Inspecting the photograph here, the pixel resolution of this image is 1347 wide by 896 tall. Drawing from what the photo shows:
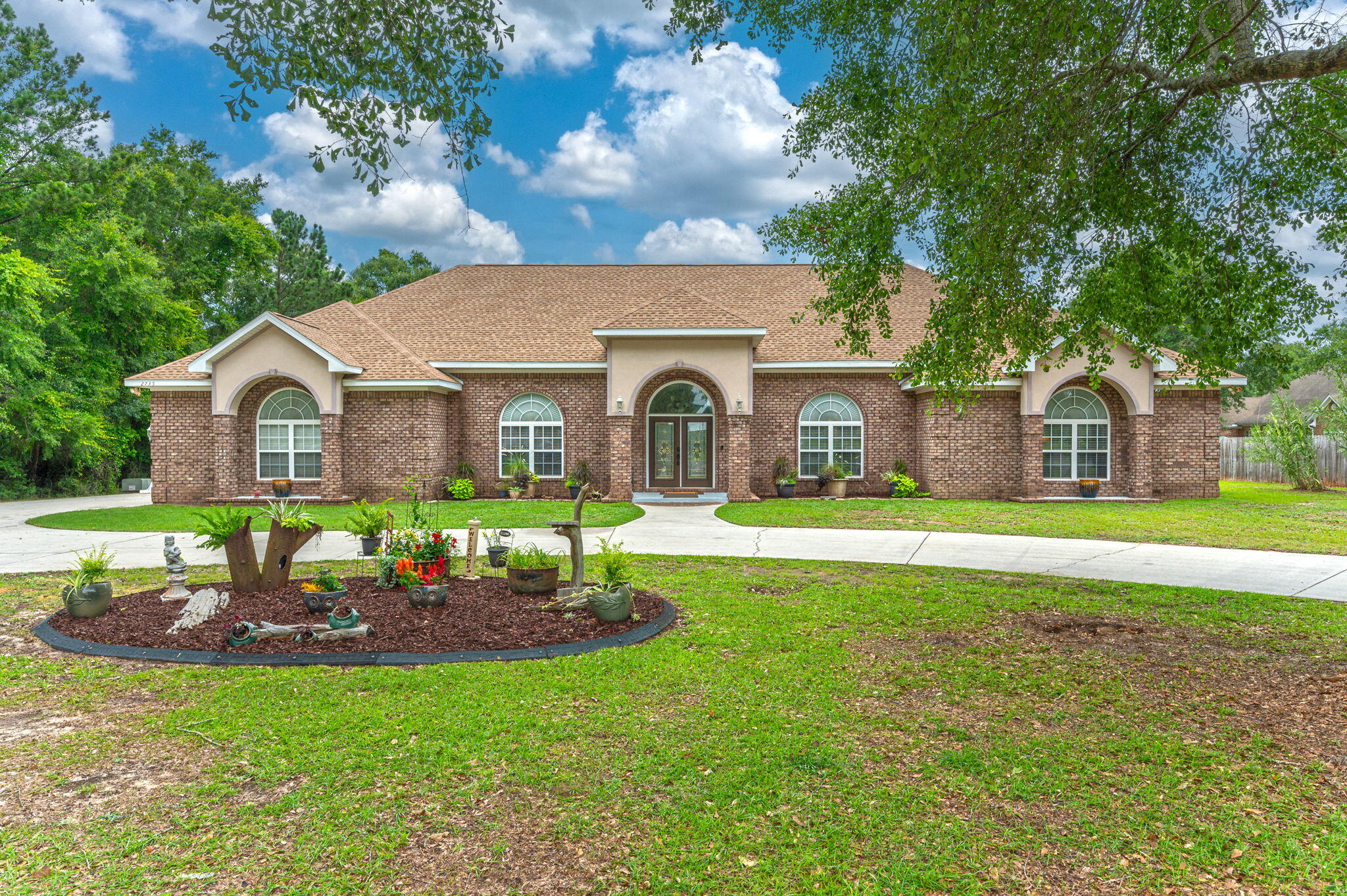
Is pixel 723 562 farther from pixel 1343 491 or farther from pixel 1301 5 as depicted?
pixel 1343 491

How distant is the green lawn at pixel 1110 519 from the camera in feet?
40.4

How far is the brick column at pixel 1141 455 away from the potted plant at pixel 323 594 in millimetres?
19477

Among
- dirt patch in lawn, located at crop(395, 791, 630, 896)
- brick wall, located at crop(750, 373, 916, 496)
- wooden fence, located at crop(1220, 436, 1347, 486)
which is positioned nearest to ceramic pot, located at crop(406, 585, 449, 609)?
dirt patch in lawn, located at crop(395, 791, 630, 896)

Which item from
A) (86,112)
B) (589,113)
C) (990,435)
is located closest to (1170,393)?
(990,435)

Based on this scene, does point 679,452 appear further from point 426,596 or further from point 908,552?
point 426,596

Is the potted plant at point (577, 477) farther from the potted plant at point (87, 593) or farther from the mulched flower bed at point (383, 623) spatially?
the potted plant at point (87, 593)

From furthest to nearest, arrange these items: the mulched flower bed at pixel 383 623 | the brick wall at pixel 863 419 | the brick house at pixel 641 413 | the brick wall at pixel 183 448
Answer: the brick wall at pixel 863 419 → the brick wall at pixel 183 448 → the brick house at pixel 641 413 → the mulched flower bed at pixel 383 623

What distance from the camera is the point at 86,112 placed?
2603cm

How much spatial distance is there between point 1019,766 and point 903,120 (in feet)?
17.4

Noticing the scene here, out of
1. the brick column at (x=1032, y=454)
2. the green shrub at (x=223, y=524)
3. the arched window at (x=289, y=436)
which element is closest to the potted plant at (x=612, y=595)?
the green shrub at (x=223, y=524)

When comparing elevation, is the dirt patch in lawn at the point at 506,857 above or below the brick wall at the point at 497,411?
below

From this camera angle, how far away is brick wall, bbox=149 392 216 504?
19.1 m

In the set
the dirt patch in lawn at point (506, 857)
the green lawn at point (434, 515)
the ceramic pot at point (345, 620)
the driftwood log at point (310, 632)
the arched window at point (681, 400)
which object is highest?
the arched window at point (681, 400)

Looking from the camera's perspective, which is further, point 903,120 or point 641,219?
point 641,219
